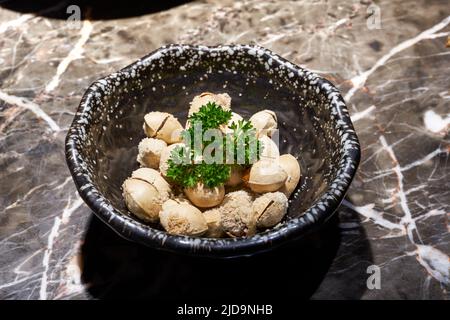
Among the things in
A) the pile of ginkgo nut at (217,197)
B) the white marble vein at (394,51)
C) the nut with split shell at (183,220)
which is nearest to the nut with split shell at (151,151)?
the pile of ginkgo nut at (217,197)

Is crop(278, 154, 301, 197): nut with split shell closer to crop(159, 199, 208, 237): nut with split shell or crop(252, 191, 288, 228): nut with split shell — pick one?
crop(252, 191, 288, 228): nut with split shell

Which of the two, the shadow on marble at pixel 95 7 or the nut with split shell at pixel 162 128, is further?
the shadow on marble at pixel 95 7

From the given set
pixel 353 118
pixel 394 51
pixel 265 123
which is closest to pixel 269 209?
pixel 265 123

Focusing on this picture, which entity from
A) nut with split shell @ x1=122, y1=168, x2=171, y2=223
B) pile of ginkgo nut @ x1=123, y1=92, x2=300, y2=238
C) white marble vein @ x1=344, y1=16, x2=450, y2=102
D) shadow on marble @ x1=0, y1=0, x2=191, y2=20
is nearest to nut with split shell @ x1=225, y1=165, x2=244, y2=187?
pile of ginkgo nut @ x1=123, y1=92, x2=300, y2=238

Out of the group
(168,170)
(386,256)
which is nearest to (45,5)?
(168,170)

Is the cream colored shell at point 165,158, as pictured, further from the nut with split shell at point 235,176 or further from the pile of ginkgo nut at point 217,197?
the nut with split shell at point 235,176
